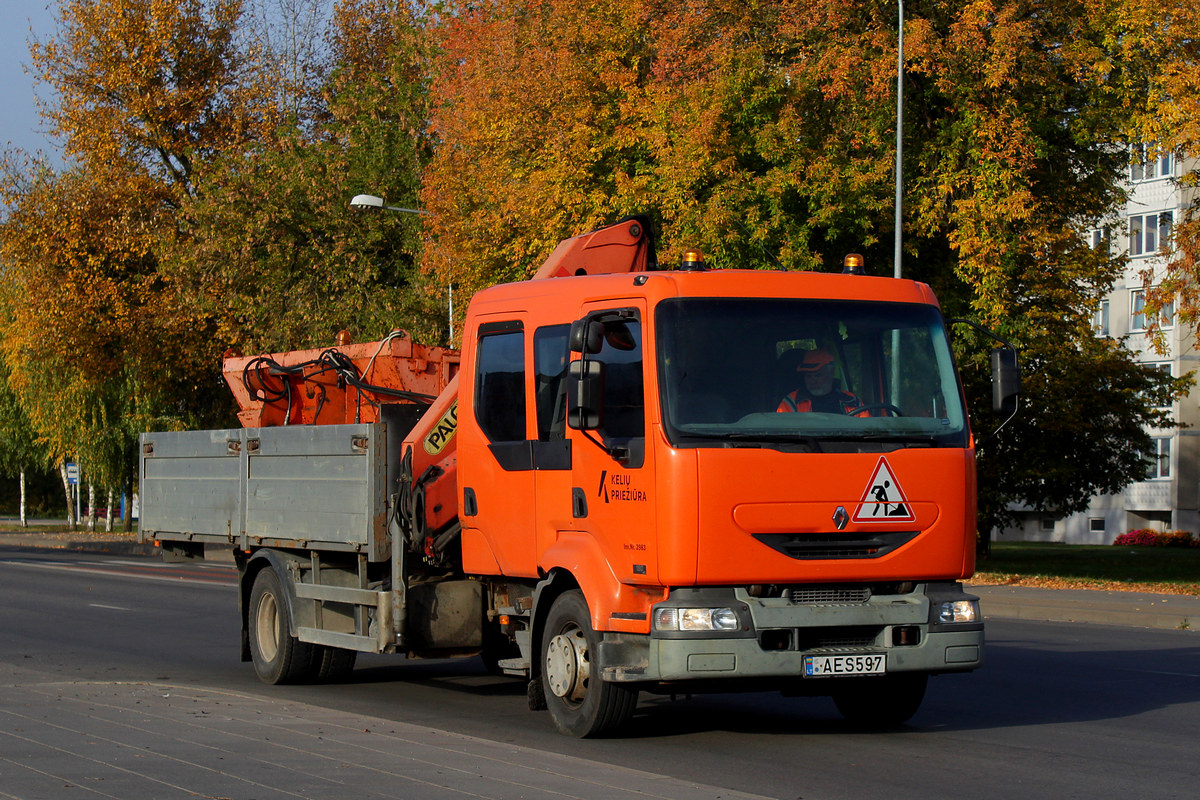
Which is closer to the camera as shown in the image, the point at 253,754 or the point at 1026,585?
the point at 253,754

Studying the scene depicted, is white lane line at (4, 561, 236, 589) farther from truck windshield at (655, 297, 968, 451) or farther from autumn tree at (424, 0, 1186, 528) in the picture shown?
truck windshield at (655, 297, 968, 451)

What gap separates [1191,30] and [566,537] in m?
18.7

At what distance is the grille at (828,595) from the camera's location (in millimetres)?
8430

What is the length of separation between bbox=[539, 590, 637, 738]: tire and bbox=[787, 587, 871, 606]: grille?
3.64 ft

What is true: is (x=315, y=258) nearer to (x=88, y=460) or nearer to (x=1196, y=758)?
(x=88, y=460)

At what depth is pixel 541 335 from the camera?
9398 mm

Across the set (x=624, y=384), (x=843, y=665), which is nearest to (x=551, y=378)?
(x=624, y=384)

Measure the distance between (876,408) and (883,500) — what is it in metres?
0.58

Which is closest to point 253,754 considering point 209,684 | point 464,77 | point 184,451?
point 209,684

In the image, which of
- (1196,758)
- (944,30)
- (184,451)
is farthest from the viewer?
(944,30)

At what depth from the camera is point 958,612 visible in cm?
873

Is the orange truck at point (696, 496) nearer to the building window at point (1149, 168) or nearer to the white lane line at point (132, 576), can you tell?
the white lane line at point (132, 576)

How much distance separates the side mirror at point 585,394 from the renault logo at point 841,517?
1.45m

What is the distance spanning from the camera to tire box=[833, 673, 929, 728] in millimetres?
9570
